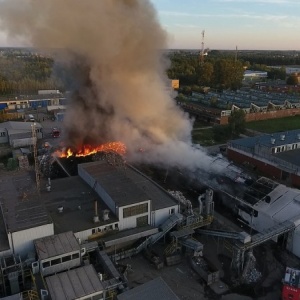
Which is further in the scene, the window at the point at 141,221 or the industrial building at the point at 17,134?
the industrial building at the point at 17,134

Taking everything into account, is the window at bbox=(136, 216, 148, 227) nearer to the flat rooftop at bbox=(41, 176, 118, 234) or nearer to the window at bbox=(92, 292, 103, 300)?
the flat rooftop at bbox=(41, 176, 118, 234)

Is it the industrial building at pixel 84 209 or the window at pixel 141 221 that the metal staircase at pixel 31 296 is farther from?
the window at pixel 141 221

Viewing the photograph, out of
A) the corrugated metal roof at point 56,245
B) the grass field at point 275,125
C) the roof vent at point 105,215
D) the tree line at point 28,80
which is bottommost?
the grass field at point 275,125

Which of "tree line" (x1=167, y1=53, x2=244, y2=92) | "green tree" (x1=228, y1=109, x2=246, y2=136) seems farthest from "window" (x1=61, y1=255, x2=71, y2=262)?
"tree line" (x1=167, y1=53, x2=244, y2=92)

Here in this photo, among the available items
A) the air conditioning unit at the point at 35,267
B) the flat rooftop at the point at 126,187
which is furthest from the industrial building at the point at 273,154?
the air conditioning unit at the point at 35,267

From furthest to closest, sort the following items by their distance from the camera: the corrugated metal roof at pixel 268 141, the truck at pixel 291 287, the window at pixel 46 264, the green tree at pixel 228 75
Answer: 1. the green tree at pixel 228 75
2. the corrugated metal roof at pixel 268 141
3. the window at pixel 46 264
4. the truck at pixel 291 287

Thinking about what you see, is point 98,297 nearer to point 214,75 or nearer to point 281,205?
point 281,205

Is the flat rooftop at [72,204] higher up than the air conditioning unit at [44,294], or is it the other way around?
the flat rooftop at [72,204]

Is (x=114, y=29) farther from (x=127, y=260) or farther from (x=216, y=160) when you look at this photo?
(x=127, y=260)
